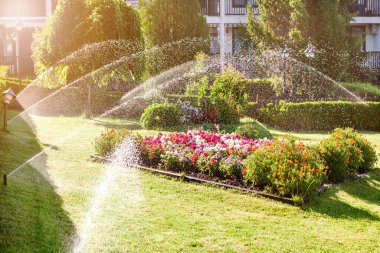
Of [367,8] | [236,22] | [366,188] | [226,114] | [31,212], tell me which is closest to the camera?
[31,212]

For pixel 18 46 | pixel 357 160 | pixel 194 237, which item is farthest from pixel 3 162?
pixel 18 46

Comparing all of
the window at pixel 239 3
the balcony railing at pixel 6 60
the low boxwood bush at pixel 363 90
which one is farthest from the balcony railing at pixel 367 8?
the balcony railing at pixel 6 60

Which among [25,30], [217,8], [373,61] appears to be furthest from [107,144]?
[25,30]

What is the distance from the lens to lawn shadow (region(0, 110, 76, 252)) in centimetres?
639

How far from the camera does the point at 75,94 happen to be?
71.2 ft

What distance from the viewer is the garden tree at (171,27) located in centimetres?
2341

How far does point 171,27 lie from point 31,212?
17059 mm

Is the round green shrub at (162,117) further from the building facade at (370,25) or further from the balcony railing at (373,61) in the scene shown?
the balcony railing at (373,61)

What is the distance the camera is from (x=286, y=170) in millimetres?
8898

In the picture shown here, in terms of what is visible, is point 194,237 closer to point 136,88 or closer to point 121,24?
point 121,24

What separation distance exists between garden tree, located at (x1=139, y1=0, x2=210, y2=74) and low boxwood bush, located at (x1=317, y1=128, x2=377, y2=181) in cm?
1256

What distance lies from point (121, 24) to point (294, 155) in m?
12.5

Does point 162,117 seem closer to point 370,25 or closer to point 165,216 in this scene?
point 165,216

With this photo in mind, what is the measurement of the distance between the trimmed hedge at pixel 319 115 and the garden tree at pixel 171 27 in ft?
17.2
